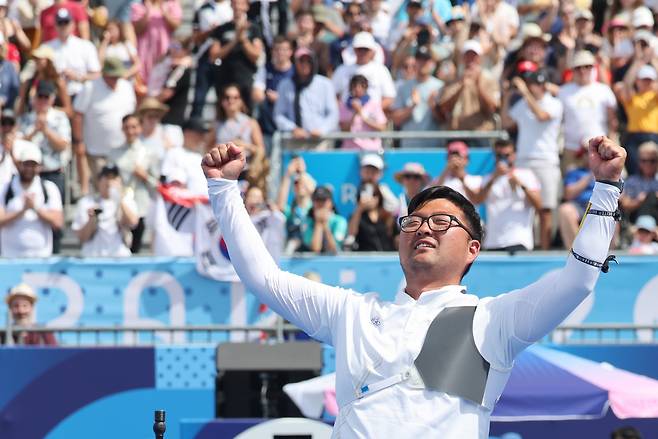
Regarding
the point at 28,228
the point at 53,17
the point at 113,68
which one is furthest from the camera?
the point at 53,17

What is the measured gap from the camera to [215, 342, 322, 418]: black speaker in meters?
9.88

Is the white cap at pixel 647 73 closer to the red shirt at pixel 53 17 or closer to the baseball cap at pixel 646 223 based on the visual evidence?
the baseball cap at pixel 646 223

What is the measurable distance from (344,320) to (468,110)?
32.8 ft

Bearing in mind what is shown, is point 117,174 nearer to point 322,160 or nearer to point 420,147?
point 322,160

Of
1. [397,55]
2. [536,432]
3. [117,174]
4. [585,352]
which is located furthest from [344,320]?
[397,55]

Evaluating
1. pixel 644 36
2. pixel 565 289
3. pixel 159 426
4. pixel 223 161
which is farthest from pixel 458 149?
pixel 565 289

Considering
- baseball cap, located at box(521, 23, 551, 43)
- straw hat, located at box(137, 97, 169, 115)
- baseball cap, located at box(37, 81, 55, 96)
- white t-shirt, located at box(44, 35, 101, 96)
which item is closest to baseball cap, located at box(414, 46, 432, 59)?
baseball cap, located at box(521, 23, 551, 43)

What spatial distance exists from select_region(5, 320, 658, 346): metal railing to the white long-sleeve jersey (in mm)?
6365

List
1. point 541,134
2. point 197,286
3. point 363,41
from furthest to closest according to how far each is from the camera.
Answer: point 363,41, point 541,134, point 197,286

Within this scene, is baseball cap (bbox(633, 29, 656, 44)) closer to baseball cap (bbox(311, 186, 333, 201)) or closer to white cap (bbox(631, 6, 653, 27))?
white cap (bbox(631, 6, 653, 27))

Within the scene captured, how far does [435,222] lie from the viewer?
14.8 ft

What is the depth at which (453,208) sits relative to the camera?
4574mm

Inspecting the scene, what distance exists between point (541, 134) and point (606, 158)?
31.1 ft

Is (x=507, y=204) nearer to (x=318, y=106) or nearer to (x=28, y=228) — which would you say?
(x=318, y=106)
